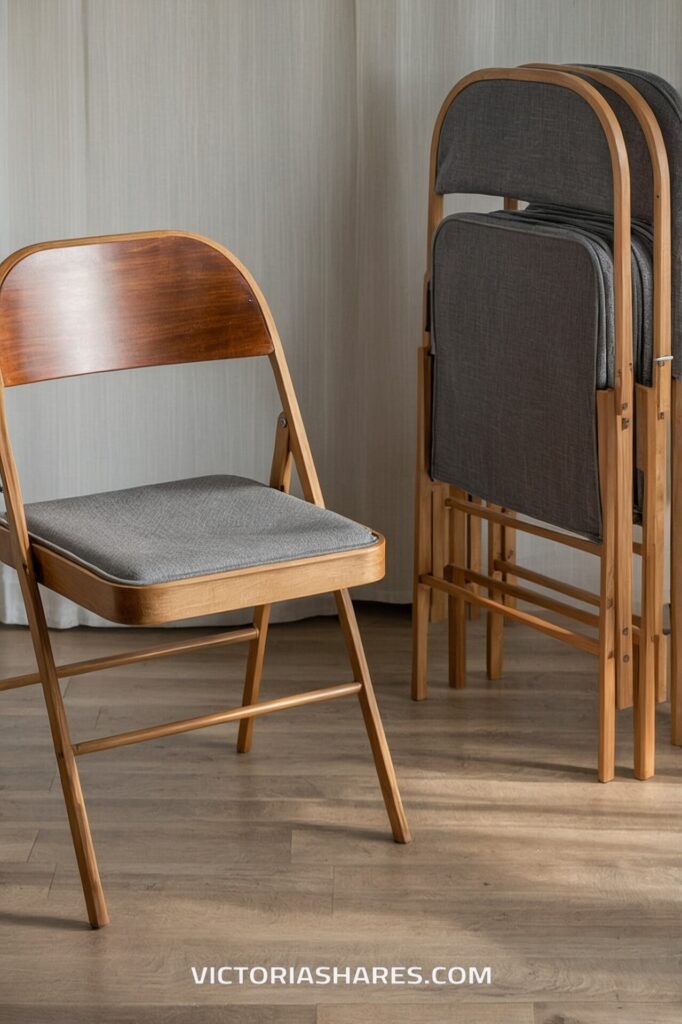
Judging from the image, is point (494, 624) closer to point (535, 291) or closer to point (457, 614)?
point (457, 614)

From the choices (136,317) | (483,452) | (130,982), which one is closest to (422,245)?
(483,452)

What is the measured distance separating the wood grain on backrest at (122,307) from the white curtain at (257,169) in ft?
2.21

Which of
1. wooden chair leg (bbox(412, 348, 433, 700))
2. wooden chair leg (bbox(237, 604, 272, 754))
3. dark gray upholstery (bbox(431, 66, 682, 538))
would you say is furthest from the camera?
wooden chair leg (bbox(412, 348, 433, 700))

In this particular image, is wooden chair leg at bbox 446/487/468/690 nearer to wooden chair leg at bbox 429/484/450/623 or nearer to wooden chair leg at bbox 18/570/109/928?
wooden chair leg at bbox 429/484/450/623

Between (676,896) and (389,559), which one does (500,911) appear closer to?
(676,896)

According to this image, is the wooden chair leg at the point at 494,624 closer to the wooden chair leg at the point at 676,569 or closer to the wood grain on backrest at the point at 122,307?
the wooden chair leg at the point at 676,569

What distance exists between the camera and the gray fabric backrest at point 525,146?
1948mm

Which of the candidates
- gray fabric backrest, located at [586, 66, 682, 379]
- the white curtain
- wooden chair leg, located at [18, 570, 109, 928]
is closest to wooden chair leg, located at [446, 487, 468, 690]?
the white curtain

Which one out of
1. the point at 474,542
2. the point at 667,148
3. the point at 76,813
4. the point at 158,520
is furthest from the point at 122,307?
the point at 474,542

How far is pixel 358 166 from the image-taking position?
8.67 ft

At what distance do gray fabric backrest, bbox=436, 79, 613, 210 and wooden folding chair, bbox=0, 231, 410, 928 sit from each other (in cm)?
45

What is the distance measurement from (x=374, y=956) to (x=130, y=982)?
292 millimetres

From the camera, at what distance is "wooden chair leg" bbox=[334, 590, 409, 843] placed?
6.21ft

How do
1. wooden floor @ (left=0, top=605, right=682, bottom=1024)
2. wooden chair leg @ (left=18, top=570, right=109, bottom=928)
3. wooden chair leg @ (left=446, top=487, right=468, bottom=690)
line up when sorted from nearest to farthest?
1. wooden floor @ (left=0, top=605, right=682, bottom=1024)
2. wooden chair leg @ (left=18, top=570, right=109, bottom=928)
3. wooden chair leg @ (left=446, top=487, right=468, bottom=690)
